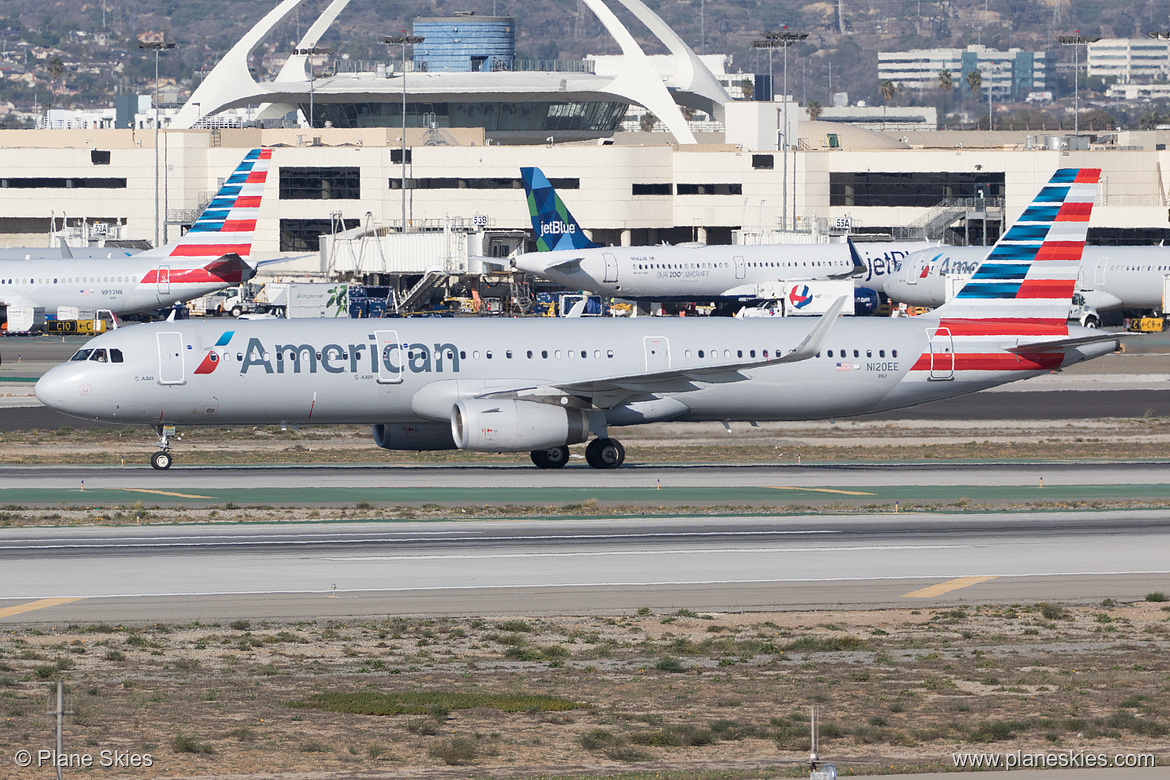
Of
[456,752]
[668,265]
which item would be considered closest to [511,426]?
[456,752]

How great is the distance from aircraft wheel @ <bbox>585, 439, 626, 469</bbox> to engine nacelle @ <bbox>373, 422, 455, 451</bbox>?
13.1 ft

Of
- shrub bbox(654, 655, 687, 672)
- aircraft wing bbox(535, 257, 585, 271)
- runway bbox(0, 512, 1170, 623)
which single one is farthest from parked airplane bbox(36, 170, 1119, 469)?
aircraft wing bbox(535, 257, 585, 271)

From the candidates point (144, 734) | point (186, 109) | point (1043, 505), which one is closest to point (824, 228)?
point (186, 109)

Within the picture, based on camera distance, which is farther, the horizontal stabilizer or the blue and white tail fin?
the blue and white tail fin

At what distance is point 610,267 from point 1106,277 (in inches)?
1356

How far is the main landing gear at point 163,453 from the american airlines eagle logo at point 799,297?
67.8m

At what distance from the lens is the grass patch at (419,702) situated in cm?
2014

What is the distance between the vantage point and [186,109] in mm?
183125

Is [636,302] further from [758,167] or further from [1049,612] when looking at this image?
[1049,612]

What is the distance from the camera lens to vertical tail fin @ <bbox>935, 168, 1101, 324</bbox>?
49.2 meters

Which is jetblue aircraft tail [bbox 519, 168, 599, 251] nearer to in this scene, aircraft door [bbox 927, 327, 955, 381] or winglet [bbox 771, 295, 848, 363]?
aircraft door [bbox 927, 327, 955, 381]

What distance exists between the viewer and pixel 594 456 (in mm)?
46719

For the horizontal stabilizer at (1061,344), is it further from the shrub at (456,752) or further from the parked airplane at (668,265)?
the parked airplane at (668,265)

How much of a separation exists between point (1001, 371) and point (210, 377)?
909 inches
